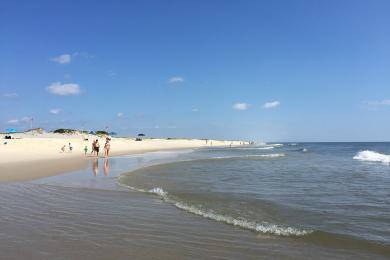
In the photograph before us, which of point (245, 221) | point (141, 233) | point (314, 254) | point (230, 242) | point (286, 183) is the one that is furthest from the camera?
point (286, 183)

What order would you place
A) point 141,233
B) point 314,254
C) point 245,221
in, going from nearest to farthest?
point 314,254, point 141,233, point 245,221

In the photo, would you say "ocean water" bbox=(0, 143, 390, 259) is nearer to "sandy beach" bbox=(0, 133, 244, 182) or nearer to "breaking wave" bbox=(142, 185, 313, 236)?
"breaking wave" bbox=(142, 185, 313, 236)

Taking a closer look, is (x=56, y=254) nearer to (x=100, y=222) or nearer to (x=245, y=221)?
(x=100, y=222)

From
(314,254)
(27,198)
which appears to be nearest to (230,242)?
(314,254)

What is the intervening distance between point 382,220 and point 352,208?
1.54 m

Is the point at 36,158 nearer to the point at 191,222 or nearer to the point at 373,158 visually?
the point at 191,222

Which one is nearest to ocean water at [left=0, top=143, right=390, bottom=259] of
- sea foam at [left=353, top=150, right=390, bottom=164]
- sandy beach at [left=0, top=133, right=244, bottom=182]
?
sandy beach at [left=0, top=133, right=244, bottom=182]

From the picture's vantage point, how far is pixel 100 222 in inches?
327

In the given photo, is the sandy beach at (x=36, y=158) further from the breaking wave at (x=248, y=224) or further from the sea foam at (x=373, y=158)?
the sea foam at (x=373, y=158)

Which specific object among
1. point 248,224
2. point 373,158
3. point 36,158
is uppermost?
point 36,158

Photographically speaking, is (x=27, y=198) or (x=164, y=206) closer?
(x=164, y=206)

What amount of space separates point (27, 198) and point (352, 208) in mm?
9744

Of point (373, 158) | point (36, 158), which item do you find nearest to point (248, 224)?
point (36, 158)

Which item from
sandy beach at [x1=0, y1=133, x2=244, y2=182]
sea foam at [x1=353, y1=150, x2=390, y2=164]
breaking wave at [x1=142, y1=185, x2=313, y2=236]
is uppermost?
sandy beach at [x1=0, y1=133, x2=244, y2=182]
